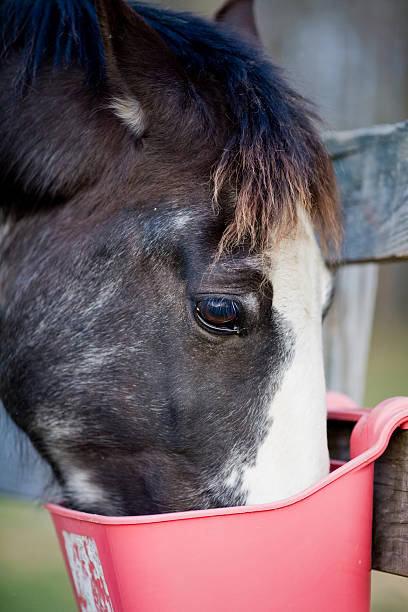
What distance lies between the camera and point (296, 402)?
1.10m

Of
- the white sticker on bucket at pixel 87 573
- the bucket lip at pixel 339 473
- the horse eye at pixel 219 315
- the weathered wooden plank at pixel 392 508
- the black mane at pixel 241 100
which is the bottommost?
the white sticker on bucket at pixel 87 573

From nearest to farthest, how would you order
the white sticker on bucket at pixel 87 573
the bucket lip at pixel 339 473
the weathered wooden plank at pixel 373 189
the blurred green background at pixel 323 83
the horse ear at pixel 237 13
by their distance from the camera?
the bucket lip at pixel 339 473, the white sticker on bucket at pixel 87 573, the weathered wooden plank at pixel 373 189, the horse ear at pixel 237 13, the blurred green background at pixel 323 83

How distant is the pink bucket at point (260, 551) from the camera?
943mm

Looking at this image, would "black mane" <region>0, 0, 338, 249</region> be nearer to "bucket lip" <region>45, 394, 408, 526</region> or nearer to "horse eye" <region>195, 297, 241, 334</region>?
"horse eye" <region>195, 297, 241, 334</region>

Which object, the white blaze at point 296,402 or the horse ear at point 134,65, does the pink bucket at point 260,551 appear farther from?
the horse ear at point 134,65

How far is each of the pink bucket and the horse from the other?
0.40ft

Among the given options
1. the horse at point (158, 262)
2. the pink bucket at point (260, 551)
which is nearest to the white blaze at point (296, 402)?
the horse at point (158, 262)

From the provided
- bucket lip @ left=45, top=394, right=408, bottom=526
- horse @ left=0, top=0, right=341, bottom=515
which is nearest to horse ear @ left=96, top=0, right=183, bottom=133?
horse @ left=0, top=0, right=341, bottom=515

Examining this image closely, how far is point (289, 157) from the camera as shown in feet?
3.77

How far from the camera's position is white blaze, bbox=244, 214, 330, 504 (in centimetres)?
108

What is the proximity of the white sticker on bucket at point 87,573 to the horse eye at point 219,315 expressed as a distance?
41cm

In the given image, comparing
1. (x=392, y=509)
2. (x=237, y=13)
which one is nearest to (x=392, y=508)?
(x=392, y=509)

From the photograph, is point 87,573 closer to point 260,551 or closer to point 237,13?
point 260,551

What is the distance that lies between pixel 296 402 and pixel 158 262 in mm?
355
